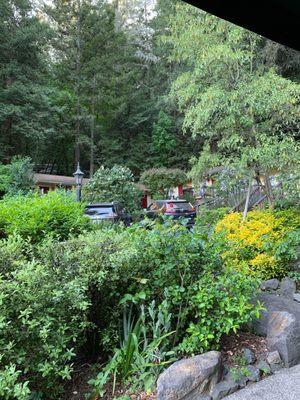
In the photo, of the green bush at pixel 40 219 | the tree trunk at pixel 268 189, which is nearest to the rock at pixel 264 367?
the green bush at pixel 40 219

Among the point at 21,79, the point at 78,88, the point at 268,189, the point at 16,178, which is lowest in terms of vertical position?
the point at 16,178

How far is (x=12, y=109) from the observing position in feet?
57.9

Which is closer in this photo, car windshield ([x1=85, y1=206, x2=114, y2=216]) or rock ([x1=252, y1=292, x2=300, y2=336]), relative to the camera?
rock ([x1=252, y1=292, x2=300, y2=336])

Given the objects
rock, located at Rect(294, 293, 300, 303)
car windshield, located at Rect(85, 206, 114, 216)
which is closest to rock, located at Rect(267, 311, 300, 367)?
rock, located at Rect(294, 293, 300, 303)

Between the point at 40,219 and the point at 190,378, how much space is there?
10.6 ft

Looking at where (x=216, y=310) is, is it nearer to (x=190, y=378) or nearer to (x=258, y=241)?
(x=190, y=378)

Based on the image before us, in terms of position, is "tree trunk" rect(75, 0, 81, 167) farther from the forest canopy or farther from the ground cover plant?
the ground cover plant

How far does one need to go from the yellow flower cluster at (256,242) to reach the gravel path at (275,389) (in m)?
1.51

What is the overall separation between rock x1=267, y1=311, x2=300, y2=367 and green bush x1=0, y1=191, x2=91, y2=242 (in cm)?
269

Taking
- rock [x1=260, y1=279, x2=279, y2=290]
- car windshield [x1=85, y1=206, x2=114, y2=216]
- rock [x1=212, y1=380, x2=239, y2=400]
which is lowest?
rock [x1=212, y1=380, x2=239, y2=400]

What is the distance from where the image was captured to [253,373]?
2.70 metres

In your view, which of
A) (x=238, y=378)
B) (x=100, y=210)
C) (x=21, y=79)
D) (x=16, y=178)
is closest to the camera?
(x=238, y=378)

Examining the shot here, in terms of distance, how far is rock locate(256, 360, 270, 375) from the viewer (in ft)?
9.01

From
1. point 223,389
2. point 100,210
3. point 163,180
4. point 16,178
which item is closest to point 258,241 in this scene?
point 223,389
